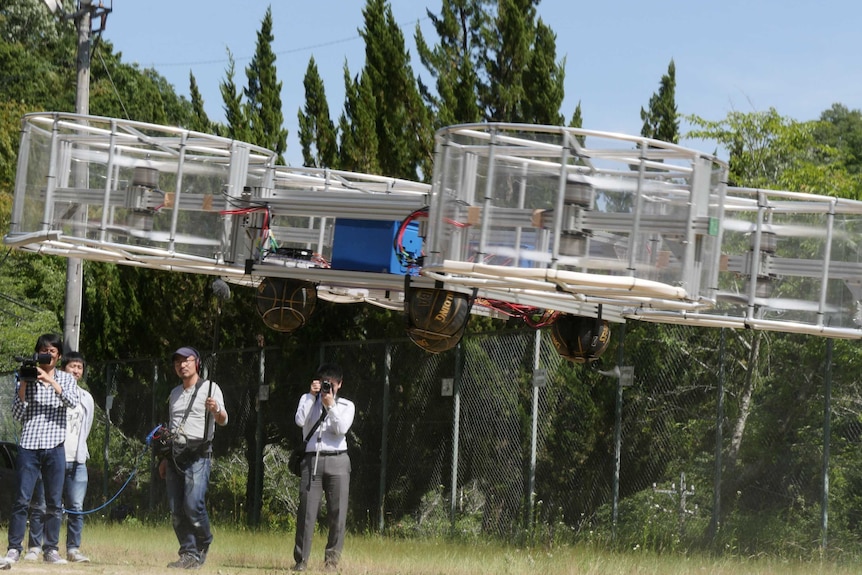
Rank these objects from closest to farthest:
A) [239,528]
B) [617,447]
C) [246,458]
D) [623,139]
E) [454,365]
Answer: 1. [623,139]
2. [617,447]
3. [454,365]
4. [239,528]
5. [246,458]

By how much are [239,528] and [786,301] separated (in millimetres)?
10673

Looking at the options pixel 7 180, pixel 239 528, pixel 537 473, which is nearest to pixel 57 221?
pixel 537 473

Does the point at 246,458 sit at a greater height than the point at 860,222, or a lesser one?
lesser

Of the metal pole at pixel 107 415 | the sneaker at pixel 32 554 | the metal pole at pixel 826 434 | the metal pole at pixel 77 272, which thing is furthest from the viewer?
the metal pole at pixel 107 415

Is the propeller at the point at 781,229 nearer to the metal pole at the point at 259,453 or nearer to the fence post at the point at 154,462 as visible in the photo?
the metal pole at the point at 259,453

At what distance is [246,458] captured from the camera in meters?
21.3

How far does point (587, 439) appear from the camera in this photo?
16547mm

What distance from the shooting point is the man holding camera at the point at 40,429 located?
12.5 meters

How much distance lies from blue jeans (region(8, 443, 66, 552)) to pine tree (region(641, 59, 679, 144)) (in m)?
10.8

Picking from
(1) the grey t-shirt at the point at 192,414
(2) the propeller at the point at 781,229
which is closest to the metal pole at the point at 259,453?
(1) the grey t-shirt at the point at 192,414

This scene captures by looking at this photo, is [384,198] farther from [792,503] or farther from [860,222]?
[792,503]

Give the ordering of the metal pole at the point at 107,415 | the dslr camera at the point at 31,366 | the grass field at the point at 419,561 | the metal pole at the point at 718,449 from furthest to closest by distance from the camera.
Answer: the metal pole at the point at 107,415 < the metal pole at the point at 718,449 < the grass field at the point at 419,561 < the dslr camera at the point at 31,366

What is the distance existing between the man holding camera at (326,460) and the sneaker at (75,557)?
203 cm

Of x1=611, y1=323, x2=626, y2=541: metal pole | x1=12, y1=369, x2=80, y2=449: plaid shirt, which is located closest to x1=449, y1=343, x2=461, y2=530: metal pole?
x1=611, y1=323, x2=626, y2=541: metal pole
